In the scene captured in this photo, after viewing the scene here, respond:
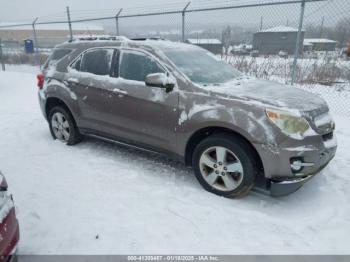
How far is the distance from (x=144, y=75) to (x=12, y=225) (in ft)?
7.93

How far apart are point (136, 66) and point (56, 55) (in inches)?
74.0

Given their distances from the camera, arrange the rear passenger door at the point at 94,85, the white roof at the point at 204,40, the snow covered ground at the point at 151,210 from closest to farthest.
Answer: the snow covered ground at the point at 151,210, the rear passenger door at the point at 94,85, the white roof at the point at 204,40

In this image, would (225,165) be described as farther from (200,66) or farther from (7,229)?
(7,229)

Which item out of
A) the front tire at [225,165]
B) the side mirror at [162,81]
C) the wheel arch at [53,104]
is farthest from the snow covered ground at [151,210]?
the side mirror at [162,81]

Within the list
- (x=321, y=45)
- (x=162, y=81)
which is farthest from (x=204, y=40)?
(x=162, y=81)

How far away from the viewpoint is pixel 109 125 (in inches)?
172

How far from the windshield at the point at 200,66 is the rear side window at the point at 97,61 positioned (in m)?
0.92

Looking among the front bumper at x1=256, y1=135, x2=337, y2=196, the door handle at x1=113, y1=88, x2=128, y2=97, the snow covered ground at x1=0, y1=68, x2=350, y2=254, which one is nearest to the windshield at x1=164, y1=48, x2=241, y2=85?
the door handle at x1=113, y1=88, x2=128, y2=97

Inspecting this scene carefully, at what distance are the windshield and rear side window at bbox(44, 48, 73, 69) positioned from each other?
1971 mm

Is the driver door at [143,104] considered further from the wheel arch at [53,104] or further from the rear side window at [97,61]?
the wheel arch at [53,104]

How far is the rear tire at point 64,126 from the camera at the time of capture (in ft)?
16.3

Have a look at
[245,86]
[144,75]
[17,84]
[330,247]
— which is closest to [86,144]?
[144,75]

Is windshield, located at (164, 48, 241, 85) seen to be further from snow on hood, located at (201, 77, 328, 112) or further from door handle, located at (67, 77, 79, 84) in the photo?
door handle, located at (67, 77, 79, 84)

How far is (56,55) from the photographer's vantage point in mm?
5090
